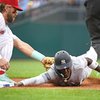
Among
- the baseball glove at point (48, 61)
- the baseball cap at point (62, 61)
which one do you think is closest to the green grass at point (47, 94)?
the baseball cap at point (62, 61)

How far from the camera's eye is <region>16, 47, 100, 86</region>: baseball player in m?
7.83

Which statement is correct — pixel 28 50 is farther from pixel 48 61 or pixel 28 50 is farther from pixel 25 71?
pixel 25 71

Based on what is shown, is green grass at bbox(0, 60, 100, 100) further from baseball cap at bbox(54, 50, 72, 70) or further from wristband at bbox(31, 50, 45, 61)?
wristband at bbox(31, 50, 45, 61)

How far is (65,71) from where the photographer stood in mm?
7859

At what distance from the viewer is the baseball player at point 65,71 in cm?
783

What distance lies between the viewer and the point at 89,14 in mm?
10508

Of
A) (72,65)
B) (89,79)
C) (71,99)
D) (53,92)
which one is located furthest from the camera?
(89,79)

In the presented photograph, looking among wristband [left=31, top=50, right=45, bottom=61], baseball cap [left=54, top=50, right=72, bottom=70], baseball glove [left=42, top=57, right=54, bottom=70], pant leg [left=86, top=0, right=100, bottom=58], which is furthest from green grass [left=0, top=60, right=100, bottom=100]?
pant leg [left=86, top=0, right=100, bottom=58]

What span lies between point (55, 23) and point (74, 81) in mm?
12150

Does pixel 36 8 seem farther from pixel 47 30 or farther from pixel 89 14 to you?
pixel 89 14

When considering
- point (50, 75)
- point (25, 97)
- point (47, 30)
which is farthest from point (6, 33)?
point (47, 30)

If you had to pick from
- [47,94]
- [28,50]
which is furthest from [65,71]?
[28,50]

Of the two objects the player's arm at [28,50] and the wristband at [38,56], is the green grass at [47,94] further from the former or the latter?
the wristband at [38,56]

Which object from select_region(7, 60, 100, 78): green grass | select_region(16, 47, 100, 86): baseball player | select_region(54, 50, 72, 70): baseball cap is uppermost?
select_region(54, 50, 72, 70): baseball cap
